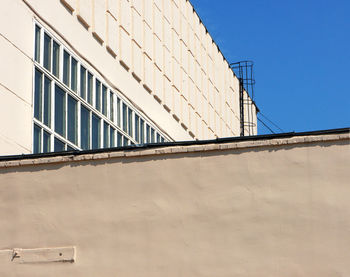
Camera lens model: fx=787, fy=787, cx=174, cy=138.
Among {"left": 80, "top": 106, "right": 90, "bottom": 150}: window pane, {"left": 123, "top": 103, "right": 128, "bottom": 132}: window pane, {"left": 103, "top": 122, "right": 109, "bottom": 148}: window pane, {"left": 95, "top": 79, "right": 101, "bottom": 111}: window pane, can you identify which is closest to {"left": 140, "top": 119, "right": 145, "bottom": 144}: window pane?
{"left": 123, "top": 103, "right": 128, "bottom": 132}: window pane

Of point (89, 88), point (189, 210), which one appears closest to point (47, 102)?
point (89, 88)

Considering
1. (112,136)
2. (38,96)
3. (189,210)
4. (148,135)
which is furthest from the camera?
(148,135)

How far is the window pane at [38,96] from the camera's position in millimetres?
20559

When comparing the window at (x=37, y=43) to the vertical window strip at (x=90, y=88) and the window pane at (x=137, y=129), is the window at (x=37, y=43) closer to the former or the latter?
the vertical window strip at (x=90, y=88)

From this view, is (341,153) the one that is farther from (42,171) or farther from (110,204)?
(42,171)

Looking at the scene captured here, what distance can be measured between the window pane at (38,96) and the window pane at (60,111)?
92 centimetres

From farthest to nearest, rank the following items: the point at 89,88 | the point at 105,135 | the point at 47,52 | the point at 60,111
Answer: the point at 105,135
the point at 89,88
the point at 60,111
the point at 47,52

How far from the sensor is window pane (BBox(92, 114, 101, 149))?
Result: 24281mm

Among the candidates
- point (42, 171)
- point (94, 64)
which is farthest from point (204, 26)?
point (42, 171)

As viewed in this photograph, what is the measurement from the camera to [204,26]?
40.3m

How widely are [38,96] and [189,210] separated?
8.66m

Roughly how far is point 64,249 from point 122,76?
14.5 metres

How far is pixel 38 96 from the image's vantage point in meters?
20.8

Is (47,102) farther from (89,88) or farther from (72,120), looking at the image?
(89,88)
